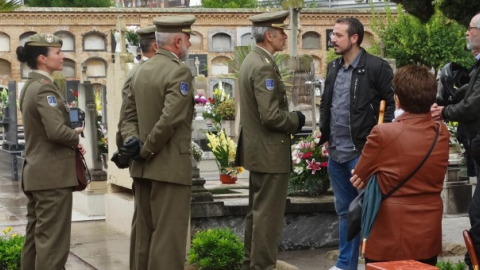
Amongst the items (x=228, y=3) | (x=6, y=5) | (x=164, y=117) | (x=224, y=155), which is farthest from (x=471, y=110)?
(x=228, y=3)

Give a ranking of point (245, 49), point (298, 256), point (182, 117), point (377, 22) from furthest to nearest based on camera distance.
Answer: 1. point (377, 22)
2. point (245, 49)
3. point (298, 256)
4. point (182, 117)

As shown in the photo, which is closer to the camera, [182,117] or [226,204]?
[182,117]

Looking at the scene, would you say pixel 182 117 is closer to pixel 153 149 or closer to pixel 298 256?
pixel 153 149

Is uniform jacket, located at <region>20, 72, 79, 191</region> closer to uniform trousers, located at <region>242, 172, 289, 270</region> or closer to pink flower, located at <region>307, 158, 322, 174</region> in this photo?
uniform trousers, located at <region>242, 172, 289, 270</region>

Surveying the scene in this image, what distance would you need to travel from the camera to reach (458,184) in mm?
11438

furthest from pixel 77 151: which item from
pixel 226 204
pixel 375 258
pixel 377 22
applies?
pixel 377 22

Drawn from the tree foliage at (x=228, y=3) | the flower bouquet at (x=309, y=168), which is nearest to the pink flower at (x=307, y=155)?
the flower bouquet at (x=309, y=168)

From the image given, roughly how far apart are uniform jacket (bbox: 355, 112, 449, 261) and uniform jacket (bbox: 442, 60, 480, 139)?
744mm

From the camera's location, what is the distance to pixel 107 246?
9539mm

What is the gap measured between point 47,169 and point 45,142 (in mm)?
203

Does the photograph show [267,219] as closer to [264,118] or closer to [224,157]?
[264,118]

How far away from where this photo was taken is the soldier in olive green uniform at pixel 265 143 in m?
7.42

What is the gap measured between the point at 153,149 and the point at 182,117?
29 cm

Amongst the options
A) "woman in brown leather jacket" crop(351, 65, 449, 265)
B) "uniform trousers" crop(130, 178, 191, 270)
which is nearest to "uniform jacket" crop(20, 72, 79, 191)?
"uniform trousers" crop(130, 178, 191, 270)
